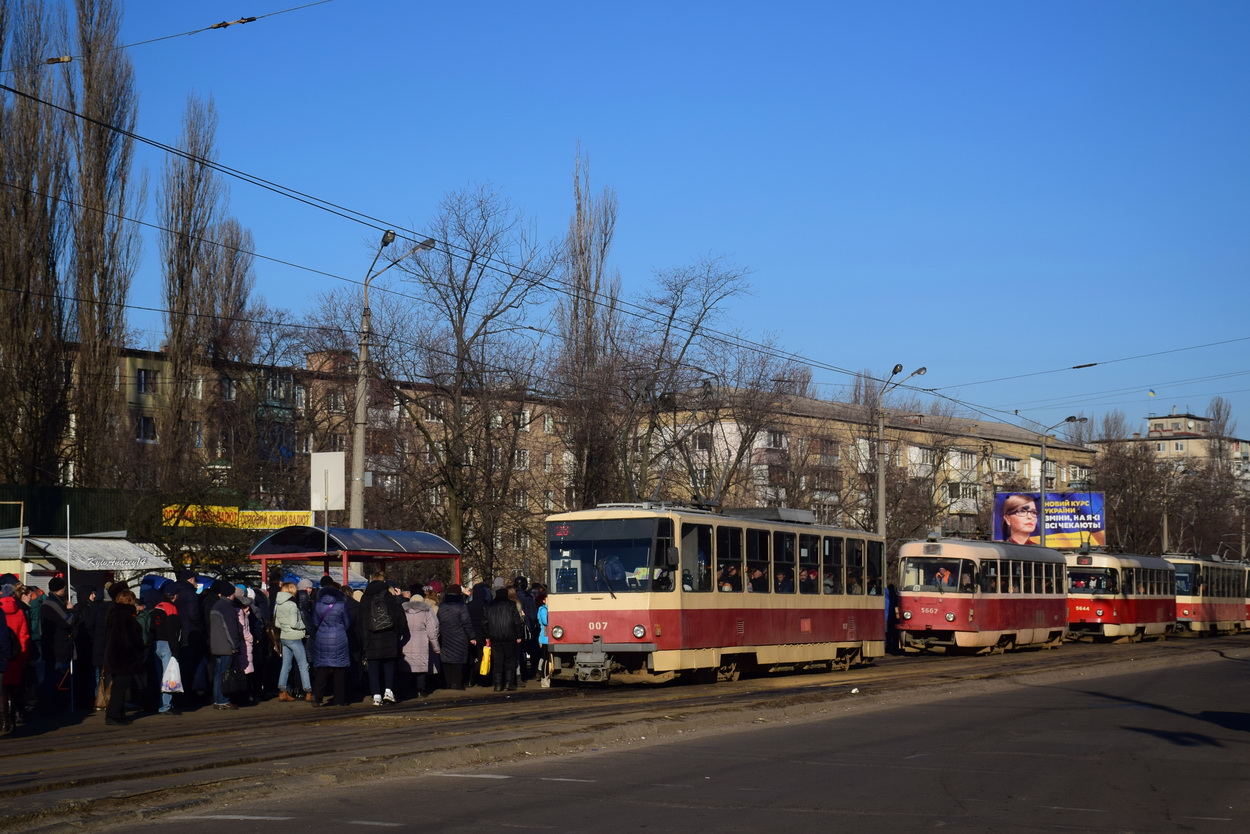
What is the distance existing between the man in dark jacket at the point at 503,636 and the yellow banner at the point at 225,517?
393 inches

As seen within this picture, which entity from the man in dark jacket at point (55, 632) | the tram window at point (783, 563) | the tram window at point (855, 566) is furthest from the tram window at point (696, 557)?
the man in dark jacket at point (55, 632)

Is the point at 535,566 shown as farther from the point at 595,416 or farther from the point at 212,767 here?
the point at 212,767

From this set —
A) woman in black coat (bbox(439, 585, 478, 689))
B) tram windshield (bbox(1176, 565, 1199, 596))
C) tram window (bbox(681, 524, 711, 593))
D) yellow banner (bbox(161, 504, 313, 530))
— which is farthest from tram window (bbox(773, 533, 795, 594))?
tram windshield (bbox(1176, 565, 1199, 596))

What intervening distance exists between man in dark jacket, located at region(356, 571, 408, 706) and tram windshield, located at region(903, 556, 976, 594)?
19.0m

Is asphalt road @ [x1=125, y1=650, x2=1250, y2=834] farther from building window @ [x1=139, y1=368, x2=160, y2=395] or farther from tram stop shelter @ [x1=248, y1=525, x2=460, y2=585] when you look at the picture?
building window @ [x1=139, y1=368, x2=160, y2=395]

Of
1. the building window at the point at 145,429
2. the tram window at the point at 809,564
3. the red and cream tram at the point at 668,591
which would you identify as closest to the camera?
the red and cream tram at the point at 668,591

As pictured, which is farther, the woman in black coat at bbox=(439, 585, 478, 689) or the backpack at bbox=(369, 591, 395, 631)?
the woman in black coat at bbox=(439, 585, 478, 689)

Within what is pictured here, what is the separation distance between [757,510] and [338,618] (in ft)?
31.9

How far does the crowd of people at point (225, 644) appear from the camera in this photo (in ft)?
50.0

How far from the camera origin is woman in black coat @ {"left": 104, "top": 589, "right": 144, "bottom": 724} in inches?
590

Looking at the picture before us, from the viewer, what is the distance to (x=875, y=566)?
95.0ft

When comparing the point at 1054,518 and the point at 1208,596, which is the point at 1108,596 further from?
the point at 1054,518

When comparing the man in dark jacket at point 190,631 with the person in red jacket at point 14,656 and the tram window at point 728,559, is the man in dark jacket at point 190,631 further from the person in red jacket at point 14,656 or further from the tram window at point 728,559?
the tram window at point 728,559

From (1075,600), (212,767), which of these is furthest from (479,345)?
(212,767)
